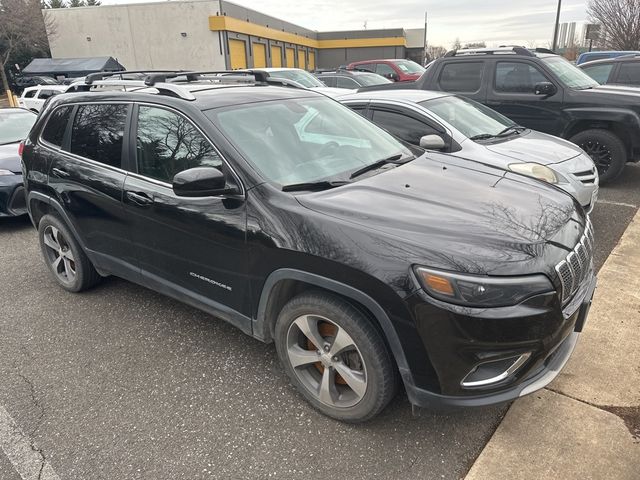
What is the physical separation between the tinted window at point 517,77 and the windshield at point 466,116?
1.58 m

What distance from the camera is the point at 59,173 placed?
376 centimetres

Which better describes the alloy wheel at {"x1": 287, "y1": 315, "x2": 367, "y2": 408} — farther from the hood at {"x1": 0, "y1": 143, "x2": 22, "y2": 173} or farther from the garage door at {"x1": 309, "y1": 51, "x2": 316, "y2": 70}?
the garage door at {"x1": 309, "y1": 51, "x2": 316, "y2": 70}

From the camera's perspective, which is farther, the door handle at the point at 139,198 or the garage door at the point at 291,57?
the garage door at the point at 291,57

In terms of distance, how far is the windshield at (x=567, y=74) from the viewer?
6969 mm

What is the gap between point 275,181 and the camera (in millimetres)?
2623

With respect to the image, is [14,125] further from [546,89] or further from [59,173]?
[546,89]

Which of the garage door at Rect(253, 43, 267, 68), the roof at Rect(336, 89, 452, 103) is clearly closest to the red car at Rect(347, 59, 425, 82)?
the roof at Rect(336, 89, 452, 103)

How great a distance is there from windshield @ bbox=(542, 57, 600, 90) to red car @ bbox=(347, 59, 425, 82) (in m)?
9.68

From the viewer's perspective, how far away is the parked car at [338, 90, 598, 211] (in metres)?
4.76

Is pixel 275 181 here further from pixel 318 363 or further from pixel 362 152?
pixel 318 363

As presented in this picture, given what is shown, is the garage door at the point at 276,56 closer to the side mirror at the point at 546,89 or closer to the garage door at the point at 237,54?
the garage door at the point at 237,54

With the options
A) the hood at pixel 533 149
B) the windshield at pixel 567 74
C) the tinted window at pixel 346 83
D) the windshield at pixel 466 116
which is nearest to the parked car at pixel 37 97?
the tinted window at pixel 346 83

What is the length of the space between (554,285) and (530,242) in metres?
0.22

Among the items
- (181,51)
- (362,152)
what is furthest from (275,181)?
(181,51)
